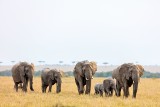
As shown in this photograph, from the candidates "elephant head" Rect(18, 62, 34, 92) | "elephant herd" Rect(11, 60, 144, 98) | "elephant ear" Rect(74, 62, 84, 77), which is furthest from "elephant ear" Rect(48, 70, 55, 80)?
"elephant ear" Rect(74, 62, 84, 77)

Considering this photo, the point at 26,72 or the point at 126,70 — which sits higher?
the point at 126,70

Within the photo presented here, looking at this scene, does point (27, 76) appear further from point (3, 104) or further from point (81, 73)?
point (3, 104)

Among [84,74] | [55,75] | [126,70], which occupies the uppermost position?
[126,70]

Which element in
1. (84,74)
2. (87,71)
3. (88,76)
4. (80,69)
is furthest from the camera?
(80,69)

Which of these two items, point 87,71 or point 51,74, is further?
point 51,74

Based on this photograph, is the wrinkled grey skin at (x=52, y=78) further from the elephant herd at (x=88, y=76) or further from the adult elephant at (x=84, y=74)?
the adult elephant at (x=84, y=74)

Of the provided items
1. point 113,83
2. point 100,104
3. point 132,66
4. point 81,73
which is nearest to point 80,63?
point 81,73

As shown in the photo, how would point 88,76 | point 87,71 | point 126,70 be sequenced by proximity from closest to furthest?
point 126,70, point 88,76, point 87,71

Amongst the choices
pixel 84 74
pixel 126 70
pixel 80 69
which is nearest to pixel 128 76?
pixel 126 70

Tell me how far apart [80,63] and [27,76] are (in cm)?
411

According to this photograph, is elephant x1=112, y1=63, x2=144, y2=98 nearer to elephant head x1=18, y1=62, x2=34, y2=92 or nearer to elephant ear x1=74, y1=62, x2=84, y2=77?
elephant ear x1=74, y1=62, x2=84, y2=77

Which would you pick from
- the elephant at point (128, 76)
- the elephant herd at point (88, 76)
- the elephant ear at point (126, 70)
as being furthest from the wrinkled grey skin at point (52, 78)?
the elephant ear at point (126, 70)

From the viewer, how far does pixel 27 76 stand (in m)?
32.0

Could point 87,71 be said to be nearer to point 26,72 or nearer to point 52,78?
point 52,78
